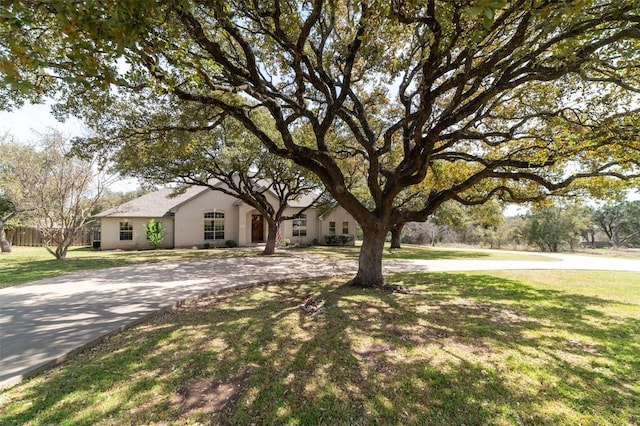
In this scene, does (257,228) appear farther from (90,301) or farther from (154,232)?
(90,301)

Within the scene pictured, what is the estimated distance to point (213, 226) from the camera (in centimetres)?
2217

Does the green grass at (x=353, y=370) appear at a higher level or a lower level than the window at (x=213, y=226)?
lower

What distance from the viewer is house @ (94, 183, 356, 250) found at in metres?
20.1

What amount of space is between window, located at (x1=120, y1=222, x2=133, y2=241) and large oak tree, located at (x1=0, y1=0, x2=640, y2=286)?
14.2 meters

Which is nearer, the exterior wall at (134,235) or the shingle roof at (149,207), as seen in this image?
the exterior wall at (134,235)

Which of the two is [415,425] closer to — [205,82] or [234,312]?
[234,312]

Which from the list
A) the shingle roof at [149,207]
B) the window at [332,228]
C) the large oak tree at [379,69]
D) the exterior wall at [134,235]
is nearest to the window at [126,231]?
the exterior wall at [134,235]

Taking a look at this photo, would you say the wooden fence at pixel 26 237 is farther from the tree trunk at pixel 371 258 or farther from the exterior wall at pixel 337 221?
the tree trunk at pixel 371 258

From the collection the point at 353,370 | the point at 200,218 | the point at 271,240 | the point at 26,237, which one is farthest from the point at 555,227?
the point at 26,237

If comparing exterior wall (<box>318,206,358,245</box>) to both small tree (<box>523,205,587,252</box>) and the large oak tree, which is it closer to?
the large oak tree

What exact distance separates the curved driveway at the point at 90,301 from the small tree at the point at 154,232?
9165mm

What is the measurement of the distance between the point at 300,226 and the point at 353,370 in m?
22.1

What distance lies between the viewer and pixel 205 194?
21.8 metres

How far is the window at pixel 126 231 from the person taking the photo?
20234 millimetres
